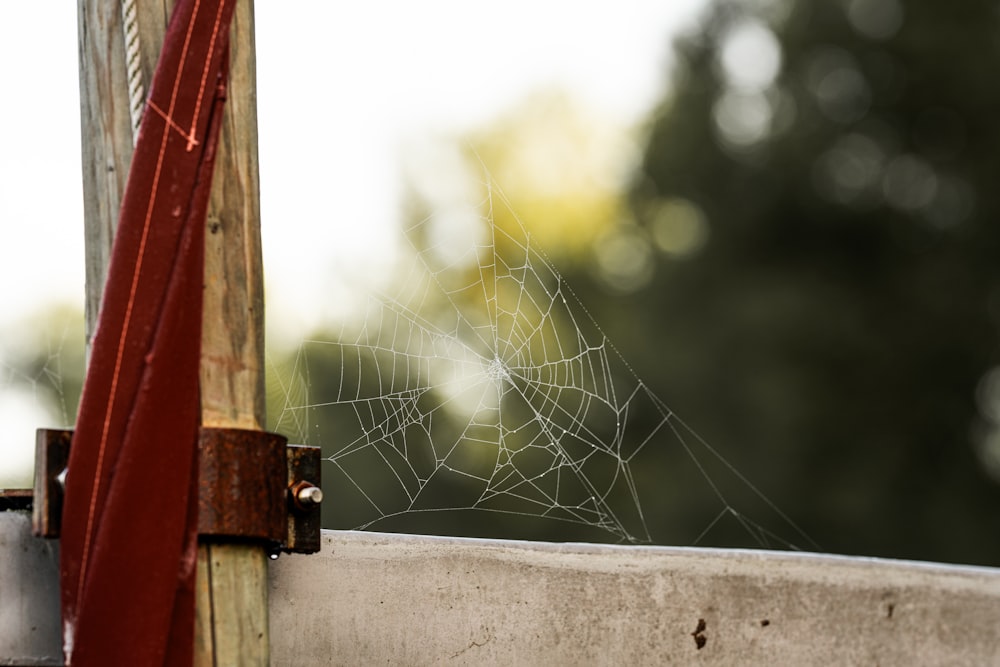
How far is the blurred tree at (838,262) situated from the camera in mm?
17234

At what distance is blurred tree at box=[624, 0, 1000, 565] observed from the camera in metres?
17.2

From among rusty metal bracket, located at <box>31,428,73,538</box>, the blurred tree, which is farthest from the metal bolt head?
the blurred tree

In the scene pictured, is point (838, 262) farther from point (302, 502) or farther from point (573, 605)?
point (302, 502)

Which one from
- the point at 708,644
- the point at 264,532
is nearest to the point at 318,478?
the point at 264,532

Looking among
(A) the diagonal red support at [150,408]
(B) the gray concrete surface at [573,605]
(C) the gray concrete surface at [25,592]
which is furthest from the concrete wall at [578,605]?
(A) the diagonal red support at [150,408]

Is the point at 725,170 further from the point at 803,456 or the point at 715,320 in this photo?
the point at 803,456

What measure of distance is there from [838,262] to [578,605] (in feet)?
56.3

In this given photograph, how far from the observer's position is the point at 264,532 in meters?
1.89

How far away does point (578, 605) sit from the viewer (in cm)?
261

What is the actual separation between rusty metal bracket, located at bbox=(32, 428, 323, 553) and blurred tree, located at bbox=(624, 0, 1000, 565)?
15749 mm

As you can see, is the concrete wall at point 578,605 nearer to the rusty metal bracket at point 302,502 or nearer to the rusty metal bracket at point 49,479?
the rusty metal bracket at point 302,502

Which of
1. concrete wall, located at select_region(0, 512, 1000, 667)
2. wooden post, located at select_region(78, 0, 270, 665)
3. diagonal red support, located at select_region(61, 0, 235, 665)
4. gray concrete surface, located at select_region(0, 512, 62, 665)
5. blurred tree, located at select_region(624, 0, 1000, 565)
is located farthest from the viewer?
blurred tree, located at select_region(624, 0, 1000, 565)

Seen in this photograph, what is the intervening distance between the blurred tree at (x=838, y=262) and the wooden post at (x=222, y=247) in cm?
1578

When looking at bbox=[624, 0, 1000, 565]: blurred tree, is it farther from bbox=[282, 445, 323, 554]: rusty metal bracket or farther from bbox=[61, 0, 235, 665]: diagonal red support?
bbox=[61, 0, 235, 665]: diagonal red support
